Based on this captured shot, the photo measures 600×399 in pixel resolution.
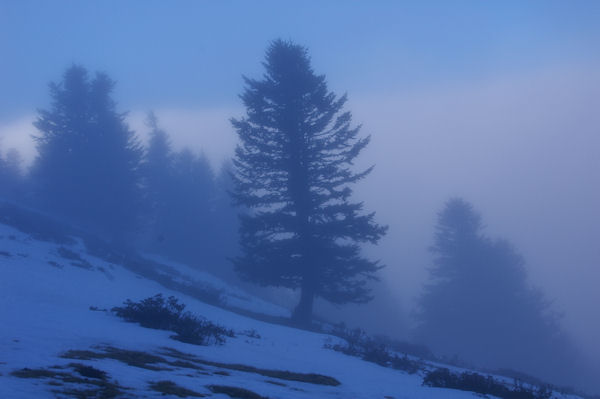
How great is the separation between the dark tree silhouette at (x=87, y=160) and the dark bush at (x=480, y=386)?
31.0m

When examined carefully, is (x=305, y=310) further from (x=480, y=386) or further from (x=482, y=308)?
(x=482, y=308)

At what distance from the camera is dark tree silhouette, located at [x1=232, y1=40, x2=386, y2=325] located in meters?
20.4

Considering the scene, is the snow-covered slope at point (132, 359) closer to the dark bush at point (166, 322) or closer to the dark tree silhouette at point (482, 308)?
the dark bush at point (166, 322)

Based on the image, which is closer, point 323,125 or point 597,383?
point 323,125

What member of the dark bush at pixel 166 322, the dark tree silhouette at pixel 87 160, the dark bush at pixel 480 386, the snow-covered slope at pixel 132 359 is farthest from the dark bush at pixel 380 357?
the dark tree silhouette at pixel 87 160

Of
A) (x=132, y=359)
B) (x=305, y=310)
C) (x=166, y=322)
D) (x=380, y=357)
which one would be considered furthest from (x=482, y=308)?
(x=132, y=359)

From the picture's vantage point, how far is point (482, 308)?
38500 mm

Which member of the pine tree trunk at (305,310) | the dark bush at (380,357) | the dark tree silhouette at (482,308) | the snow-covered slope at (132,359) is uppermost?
the dark tree silhouette at (482,308)

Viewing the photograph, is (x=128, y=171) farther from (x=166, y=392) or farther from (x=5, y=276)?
(x=166, y=392)

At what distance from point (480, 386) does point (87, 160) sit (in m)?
33.5

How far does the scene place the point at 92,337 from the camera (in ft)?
24.4

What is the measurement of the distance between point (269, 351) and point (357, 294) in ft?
34.8

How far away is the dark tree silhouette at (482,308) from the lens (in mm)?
37906

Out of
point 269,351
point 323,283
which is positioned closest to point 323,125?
point 323,283
